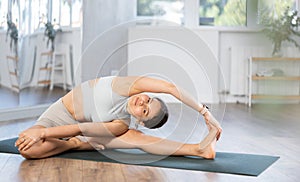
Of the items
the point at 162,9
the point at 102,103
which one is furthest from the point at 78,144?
the point at 162,9

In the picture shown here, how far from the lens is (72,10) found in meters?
4.49

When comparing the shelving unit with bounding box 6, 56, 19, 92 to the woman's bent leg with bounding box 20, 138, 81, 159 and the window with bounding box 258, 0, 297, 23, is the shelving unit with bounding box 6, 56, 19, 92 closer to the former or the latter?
the woman's bent leg with bounding box 20, 138, 81, 159

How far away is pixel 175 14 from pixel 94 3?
1091 mm

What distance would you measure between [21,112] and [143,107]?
2291mm

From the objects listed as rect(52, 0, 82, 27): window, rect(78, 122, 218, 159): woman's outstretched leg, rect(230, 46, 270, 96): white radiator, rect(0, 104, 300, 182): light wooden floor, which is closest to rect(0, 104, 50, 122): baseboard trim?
rect(52, 0, 82, 27): window

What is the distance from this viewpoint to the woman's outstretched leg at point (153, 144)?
2.14 meters

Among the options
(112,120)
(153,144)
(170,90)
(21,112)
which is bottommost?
(21,112)

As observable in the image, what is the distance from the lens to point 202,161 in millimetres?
2174

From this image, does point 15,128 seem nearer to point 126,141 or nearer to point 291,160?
point 126,141

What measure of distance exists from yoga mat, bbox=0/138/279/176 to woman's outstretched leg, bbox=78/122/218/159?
4cm

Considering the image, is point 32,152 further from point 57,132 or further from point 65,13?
point 65,13

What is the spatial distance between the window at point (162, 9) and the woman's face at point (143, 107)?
12.7 feet

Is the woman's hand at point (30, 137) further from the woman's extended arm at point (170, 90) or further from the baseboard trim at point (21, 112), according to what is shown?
the baseboard trim at point (21, 112)

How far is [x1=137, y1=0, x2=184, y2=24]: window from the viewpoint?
227 inches
